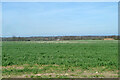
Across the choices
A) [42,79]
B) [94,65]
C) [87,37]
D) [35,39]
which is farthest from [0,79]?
[87,37]

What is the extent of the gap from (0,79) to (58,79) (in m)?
1.98

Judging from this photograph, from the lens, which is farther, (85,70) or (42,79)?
(85,70)

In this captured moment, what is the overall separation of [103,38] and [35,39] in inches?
1153

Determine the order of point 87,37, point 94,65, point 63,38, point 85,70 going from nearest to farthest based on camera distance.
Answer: point 85,70 < point 94,65 < point 63,38 < point 87,37

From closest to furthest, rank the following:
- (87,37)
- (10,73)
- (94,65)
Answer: (10,73), (94,65), (87,37)

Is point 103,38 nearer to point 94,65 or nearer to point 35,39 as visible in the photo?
point 35,39

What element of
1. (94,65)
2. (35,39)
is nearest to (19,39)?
(35,39)

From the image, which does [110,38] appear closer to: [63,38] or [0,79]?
[63,38]

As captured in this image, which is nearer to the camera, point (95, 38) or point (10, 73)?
point (10, 73)

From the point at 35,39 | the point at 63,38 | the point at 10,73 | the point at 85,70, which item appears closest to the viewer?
the point at 10,73

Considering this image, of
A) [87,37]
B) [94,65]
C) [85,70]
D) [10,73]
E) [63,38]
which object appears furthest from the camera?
[87,37]

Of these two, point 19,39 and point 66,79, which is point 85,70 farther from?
point 19,39

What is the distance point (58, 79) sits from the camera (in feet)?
20.4

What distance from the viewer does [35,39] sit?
192 ft
